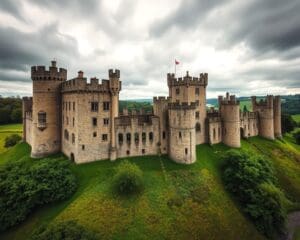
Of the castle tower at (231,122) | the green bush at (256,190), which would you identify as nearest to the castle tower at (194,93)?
the castle tower at (231,122)

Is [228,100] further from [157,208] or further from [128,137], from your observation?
[157,208]

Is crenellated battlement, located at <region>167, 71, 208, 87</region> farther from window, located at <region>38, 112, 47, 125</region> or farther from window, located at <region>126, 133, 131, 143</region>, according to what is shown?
window, located at <region>38, 112, 47, 125</region>

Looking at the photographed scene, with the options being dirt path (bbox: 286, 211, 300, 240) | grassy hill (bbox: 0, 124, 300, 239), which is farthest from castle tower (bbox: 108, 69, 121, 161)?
dirt path (bbox: 286, 211, 300, 240)

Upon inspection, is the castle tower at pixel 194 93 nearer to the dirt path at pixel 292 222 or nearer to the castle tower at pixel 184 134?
the castle tower at pixel 184 134

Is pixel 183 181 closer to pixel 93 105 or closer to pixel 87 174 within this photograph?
pixel 87 174

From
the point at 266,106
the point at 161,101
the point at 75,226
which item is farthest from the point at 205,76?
the point at 75,226
